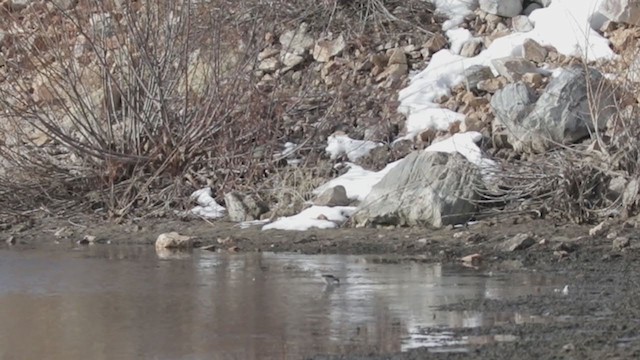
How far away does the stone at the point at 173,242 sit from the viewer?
398 inches

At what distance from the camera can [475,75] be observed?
12.9 m

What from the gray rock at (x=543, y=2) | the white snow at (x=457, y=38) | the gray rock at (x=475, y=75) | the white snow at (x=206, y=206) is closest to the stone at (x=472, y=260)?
the white snow at (x=206, y=206)

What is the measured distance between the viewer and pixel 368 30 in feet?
48.2

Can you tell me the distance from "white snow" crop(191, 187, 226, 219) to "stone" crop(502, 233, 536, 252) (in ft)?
10.5

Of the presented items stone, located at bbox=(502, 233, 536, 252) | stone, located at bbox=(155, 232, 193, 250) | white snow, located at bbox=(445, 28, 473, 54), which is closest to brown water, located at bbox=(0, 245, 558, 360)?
stone, located at bbox=(155, 232, 193, 250)

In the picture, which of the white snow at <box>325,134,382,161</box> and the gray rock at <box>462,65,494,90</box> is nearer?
the white snow at <box>325,134,382,161</box>

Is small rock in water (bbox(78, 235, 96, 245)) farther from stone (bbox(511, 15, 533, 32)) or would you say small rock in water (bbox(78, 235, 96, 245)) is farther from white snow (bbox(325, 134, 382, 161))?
stone (bbox(511, 15, 533, 32))

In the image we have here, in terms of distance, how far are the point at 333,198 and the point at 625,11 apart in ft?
13.2

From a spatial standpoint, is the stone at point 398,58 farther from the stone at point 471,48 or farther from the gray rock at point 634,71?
the gray rock at point 634,71

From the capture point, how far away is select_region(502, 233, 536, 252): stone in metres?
9.09

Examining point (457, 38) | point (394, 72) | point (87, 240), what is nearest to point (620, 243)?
point (87, 240)

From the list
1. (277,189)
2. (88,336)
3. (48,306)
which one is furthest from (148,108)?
(88,336)

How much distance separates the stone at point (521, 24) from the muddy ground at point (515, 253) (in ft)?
13.4

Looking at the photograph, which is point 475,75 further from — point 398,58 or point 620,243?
Answer: point 620,243
